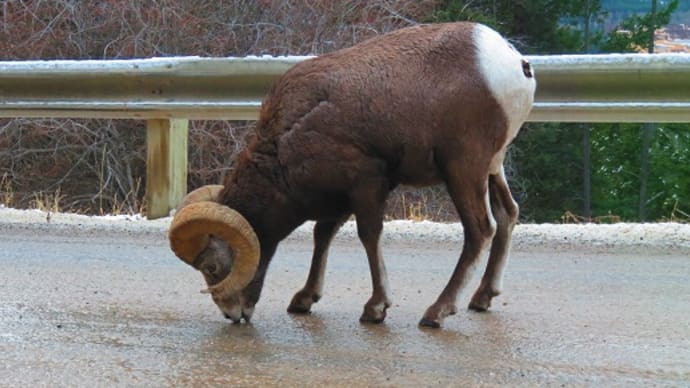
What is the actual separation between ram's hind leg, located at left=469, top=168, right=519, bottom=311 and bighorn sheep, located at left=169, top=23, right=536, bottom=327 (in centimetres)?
40

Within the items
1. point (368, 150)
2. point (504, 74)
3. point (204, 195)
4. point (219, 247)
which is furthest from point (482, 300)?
point (204, 195)

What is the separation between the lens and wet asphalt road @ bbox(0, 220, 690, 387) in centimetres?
490

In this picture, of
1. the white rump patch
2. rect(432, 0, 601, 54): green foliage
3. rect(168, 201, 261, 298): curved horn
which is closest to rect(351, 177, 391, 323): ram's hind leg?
rect(168, 201, 261, 298): curved horn

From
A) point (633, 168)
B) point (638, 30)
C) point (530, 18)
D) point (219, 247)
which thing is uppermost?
point (219, 247)

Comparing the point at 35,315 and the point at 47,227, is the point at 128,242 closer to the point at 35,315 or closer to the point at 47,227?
the point at 47,227

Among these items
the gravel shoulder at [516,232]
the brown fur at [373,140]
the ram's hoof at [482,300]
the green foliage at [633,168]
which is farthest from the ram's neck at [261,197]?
the green foliage at [633,168]

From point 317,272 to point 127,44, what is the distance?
1311 cm

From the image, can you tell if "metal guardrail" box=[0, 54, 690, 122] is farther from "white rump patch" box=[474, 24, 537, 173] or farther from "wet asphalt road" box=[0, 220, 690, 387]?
"white rump patch" box=[474, 24, 537, 173]

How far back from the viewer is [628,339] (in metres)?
5.54

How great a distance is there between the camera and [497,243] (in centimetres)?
659

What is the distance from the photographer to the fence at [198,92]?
866 cm

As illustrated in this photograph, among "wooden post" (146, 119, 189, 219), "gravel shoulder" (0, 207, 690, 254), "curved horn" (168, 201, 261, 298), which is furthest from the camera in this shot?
"wooden post" (146, 119, 189, 219)

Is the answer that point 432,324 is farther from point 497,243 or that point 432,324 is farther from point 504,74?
point 504,74

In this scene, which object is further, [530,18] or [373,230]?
[530,18]
